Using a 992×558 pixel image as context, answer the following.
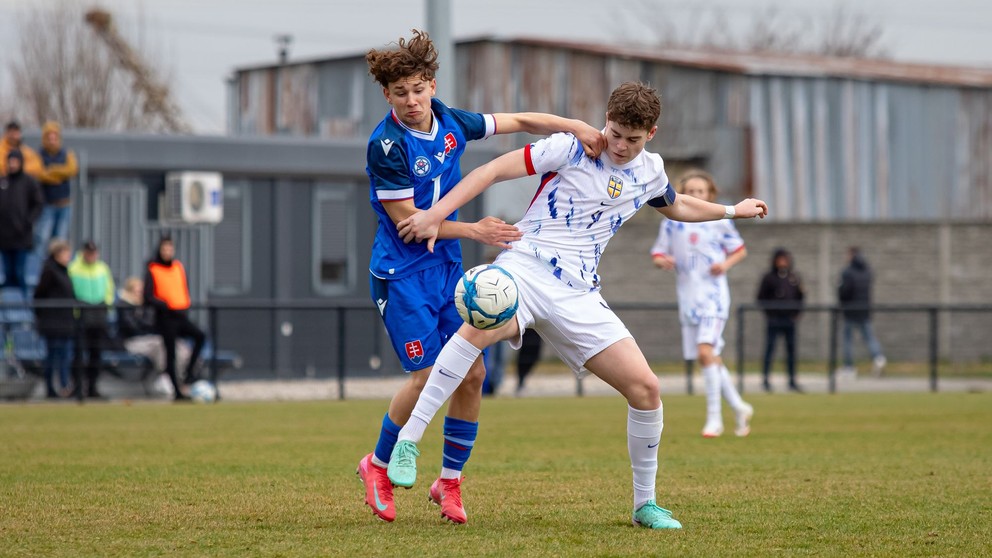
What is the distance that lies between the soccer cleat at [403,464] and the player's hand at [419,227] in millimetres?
866

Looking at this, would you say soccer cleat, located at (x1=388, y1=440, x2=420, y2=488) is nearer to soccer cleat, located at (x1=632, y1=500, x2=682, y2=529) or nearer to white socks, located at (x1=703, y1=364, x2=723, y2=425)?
soccer cleat, located at (x1=632, y1=500, x2=682, y2=529)

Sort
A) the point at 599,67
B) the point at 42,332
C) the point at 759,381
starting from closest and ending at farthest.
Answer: the point at 42,332, the point at 759,381, the point at 599,67

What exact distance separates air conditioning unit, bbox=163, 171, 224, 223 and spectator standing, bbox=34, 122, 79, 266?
135cm

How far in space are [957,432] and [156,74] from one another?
94.8 ft

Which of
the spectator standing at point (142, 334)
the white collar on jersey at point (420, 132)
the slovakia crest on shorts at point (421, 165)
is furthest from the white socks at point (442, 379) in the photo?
the spectator standing at point (142, 334)

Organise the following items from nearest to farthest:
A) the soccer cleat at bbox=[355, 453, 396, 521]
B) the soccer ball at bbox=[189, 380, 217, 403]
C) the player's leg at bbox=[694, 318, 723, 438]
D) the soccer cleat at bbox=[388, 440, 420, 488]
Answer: the soccer cleat at bbox=[388, 440, 420, 488], the soccer cleat at bbox=[355, 453, 396, 521], the player's leg at bbox=[694, 318, 723, 438], the soccer ball at bbox=[189, 380, 217, 403]

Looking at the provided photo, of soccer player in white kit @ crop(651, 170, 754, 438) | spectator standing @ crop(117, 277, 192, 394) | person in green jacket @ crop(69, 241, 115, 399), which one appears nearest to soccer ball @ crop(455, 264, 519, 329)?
soccer player in white kit @ crop(651, 170, 754, 438)

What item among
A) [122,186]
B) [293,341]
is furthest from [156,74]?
[293,341]

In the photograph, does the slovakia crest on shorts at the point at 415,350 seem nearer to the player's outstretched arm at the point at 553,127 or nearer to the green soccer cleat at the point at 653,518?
the player's outstretched arm at the point at 553,127

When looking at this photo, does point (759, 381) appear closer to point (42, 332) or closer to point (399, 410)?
point (42, 332)

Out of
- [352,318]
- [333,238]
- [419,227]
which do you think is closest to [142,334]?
[352,318]

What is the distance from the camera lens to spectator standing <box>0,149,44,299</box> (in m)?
18.2

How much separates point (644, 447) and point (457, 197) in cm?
137

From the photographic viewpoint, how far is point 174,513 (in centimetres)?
675
